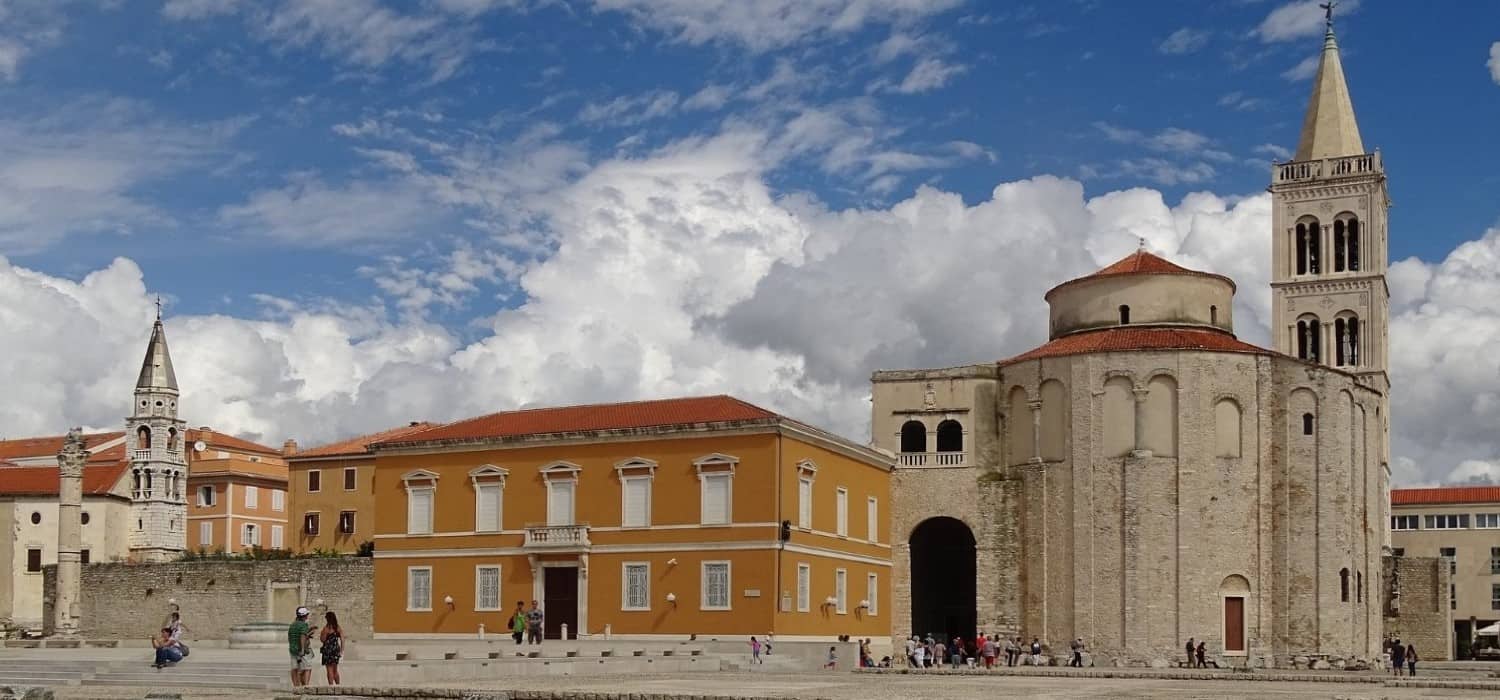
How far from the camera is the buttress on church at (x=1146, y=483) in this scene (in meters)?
48.0

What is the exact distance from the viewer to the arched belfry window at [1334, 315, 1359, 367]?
→ 2744 inches

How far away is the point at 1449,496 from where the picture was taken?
84.9m

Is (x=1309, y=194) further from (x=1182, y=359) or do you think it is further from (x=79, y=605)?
(x=79, y=605)

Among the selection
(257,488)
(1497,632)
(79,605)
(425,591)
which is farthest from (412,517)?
(1497,632)

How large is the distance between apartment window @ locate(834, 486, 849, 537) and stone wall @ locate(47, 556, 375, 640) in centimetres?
1449

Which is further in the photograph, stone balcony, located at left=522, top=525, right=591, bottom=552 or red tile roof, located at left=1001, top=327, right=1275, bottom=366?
→ red tile roof, located at left=1001, top=327, right=1275, bottom=366

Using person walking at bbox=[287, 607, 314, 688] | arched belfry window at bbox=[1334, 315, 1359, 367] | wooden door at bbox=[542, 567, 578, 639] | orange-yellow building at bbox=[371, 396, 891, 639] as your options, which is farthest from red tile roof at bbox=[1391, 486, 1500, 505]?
person walking at bbox=[287, 607, 314, 688]

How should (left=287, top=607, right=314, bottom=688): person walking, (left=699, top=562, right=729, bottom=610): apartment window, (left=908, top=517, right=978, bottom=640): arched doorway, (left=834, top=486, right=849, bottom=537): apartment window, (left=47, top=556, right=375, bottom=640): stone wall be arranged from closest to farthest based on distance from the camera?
(left=287, top=607, right=314, bottom=688): person walking, (left=699, top=562, right=729, bottom=610): apartment window, (left=834, top=486, right=849, bottom=537): apartment window, (left=47, top=556, right=375, bottom=640): stone wall, (left=908, top=517, right=978, bottom=640): arched doorway

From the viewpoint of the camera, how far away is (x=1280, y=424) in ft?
161

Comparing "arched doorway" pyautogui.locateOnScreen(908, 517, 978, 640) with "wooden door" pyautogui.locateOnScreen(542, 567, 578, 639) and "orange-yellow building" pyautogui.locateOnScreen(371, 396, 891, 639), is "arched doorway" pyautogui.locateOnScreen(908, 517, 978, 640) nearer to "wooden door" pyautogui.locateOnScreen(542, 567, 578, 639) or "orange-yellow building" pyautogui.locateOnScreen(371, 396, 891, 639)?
"orange-yellow building" pyautogui.locateOnScreen(371, 396, 891, 639)

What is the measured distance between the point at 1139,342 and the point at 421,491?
21633 mm

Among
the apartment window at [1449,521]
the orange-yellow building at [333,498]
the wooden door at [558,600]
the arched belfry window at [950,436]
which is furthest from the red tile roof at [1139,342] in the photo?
the apartment window at [1449,521]

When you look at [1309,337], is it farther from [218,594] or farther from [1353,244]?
[218,594]

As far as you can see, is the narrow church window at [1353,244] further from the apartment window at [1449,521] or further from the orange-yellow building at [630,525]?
the orange-yellow building at [630,525]
